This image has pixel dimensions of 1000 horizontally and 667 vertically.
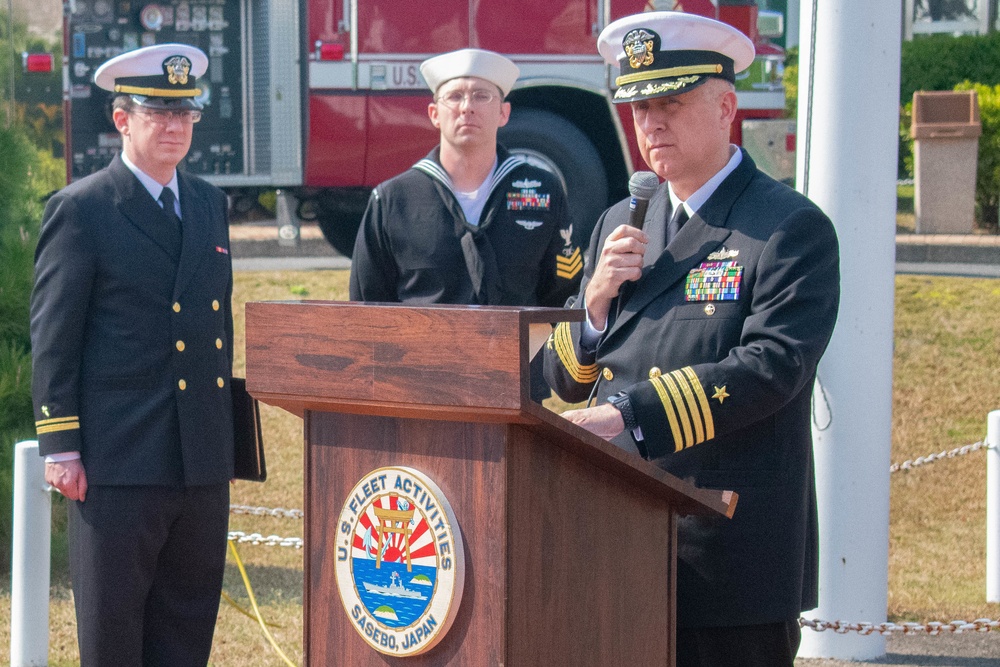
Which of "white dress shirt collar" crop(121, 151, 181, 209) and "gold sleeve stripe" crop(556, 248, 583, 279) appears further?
"gold sleeve stripe" crop(556, 248, 583, 279)

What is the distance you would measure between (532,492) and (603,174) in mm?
7200

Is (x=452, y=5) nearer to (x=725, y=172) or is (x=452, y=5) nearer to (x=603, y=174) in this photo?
(x=603, y=174)

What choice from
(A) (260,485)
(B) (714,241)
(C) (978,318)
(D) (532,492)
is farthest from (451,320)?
(C) (978,318)

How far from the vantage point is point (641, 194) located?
249 cm

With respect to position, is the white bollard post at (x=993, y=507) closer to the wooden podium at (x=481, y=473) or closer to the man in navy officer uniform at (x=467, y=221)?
the man in navy officer uniform at (x=467, y=221)

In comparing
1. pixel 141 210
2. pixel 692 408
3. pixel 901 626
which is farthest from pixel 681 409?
pixel 901 626

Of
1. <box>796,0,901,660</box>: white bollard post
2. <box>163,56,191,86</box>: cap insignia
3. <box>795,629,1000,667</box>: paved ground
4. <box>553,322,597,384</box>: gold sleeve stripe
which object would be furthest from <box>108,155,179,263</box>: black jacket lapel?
<box>795,629,1000,667</box>: paved ground

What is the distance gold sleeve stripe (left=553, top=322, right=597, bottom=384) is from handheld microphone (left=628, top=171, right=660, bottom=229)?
0.25 m

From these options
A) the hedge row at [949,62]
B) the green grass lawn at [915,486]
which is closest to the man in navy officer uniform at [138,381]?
the green grass lawn at [915,486]

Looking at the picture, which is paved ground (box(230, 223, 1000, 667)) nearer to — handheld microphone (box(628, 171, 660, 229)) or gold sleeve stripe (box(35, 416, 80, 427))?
gold sleeve stripe (box(35, 416, 80, 427))

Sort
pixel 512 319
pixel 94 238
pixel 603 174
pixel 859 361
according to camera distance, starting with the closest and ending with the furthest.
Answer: pixel 512 319 → pixel 94 238 → pixel 859 361 → pixel 603 174

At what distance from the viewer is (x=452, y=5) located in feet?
29.6

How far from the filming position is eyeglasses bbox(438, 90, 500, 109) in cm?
427

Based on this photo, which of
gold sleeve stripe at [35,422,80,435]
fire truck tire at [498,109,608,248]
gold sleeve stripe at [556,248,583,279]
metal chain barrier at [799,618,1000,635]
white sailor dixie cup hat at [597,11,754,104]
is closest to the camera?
white sailor dixie cup hat at [597,11,754,104]
